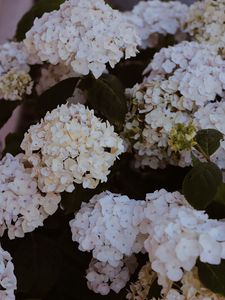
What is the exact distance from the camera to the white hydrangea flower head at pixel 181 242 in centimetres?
67

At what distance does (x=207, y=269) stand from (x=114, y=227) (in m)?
0.13

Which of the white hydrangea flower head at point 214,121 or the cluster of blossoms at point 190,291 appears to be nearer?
the cluster of blossoms at point 190,291

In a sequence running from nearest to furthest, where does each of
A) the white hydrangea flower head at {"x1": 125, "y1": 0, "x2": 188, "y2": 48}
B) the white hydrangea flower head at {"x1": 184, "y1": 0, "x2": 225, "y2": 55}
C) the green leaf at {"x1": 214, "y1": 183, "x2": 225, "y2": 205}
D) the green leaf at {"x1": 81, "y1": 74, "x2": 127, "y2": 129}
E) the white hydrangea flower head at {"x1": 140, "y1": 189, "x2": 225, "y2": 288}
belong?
the white hydrangea flower head at {"x1": 140, "y1": 189, "x2": 225, "y2": 288} < the green leaf at {"x1": 214, "y1": 183, "x2": 225, "y2": 205} < the green leaf at {"x1": 81, "y1": 74, "x2": 127, "y2": 129} < the white hydrangea flower head at {"x1": 184, "y1": 0, "x2": 225, "y2": 55} < the white hydrangea flower head at {"x1": 125, "y1": 0, "x2": 188, "y2": 48}

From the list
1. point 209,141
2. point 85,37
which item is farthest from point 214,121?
point 85,37

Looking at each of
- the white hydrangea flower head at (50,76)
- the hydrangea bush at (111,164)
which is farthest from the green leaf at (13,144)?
the white hydrangea flower head at (50,76)

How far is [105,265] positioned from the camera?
80 cm

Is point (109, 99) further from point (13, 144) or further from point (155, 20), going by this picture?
point (155, 20)

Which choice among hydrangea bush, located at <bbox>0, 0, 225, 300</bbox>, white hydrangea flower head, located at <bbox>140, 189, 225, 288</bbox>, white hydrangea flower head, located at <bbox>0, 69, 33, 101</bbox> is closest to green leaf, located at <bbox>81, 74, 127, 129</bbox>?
hydrangea bush, located at <bbox>0, 0, 225, 300</bbox>

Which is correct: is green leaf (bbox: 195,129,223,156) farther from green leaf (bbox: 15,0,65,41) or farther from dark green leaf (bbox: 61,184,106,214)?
green leaf (bbox: 15,0,65,41)

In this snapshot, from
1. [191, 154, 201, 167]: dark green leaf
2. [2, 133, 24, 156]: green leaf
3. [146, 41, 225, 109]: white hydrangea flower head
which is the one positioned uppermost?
[146, 41, 225, 109]: white hydrangea flower head

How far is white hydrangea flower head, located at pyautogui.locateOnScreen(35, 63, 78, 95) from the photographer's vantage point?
105cm

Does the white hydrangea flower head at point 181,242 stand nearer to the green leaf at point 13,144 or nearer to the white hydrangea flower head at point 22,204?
the white hydrangea flower head at point 22,204

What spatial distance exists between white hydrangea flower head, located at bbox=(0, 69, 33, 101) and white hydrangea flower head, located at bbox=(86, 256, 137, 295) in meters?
0.31

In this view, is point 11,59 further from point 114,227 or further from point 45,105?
point 114,227
